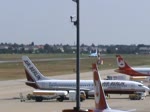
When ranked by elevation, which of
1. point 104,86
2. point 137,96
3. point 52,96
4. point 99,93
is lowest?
point 137,96

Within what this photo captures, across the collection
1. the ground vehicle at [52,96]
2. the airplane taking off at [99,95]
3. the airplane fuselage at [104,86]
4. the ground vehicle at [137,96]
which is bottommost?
the ground vehicle at [137,96]

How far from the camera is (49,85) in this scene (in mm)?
74500

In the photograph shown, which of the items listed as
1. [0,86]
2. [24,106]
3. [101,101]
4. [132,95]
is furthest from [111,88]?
[101,101]

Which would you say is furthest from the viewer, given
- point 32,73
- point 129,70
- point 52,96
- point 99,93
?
point 129,70

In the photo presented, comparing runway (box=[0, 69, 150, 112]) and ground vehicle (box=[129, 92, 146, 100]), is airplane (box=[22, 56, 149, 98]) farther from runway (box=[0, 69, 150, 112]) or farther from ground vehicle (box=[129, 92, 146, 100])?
runway (box=[0, 69, 150, 112])

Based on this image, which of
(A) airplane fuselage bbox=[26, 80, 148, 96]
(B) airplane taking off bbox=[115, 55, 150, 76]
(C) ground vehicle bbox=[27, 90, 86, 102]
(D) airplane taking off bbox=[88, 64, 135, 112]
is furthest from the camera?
(B) airplane taking off bbox=[115, 55, 150, 76]

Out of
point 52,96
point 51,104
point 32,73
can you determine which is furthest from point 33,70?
point 51,104

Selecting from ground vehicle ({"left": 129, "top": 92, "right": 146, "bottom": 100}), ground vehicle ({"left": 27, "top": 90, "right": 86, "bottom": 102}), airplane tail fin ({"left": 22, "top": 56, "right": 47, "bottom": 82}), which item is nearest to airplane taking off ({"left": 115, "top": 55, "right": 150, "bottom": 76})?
ground vehicle ({"left": 129, "top": 92, "right": 146, "bottom": 100})

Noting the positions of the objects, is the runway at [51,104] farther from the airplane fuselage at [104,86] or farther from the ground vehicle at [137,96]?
the airplane fuselage at [104,86]

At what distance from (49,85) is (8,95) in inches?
298

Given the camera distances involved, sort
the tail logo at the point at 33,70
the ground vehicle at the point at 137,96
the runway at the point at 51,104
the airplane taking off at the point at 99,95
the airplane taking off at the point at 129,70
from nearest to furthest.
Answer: the airplane taking off at the point at 99,95 < the runway at the point at 51,104 < the ground vehicle at the point at 137,96 < the tail logo at the point at 33,70 < the airplane taking off at the point at 129,70

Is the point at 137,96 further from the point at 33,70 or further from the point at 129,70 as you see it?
the point at 129,70

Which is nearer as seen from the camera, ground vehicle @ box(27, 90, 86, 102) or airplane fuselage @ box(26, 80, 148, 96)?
ground vehicle @ box(27, 90, 86, 102)

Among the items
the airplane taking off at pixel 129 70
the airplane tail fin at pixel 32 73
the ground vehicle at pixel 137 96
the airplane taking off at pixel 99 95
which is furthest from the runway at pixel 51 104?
the airplane taking off at pixel 129 70
